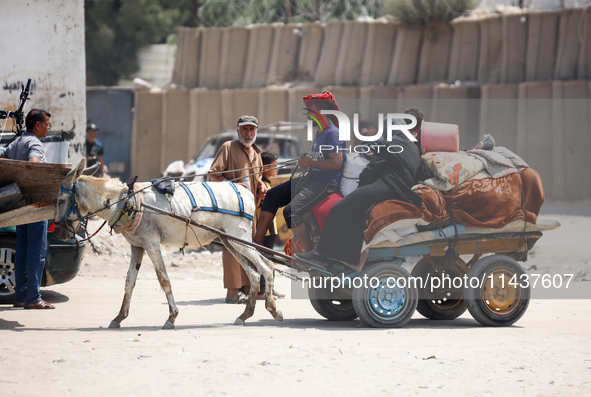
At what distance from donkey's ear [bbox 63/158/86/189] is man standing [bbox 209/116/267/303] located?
2313 mm

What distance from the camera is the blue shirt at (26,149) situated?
348 inches

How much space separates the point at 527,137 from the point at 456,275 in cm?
1092

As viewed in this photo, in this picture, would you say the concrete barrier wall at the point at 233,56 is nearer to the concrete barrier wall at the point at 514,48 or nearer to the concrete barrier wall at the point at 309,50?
the concrete barrier wall at the point at 309,50

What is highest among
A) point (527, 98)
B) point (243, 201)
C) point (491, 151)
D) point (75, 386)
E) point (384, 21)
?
point (384, 21)

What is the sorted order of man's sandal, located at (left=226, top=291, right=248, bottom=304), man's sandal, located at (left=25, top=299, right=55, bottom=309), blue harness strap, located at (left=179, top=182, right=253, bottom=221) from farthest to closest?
man's sandal, located at (left=226, top=291, right=248, bottom=304) < man's sandal, located at (left=25, top=299, right=55, bottom=309) < blue harness strap, located at (left=179, top=182, right=253, bottom=221)

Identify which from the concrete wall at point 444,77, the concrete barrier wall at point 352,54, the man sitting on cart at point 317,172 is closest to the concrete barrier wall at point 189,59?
the concrete wall at point 444,77

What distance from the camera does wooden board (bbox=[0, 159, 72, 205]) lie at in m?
8.02

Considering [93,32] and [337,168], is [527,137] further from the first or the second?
[93,32]

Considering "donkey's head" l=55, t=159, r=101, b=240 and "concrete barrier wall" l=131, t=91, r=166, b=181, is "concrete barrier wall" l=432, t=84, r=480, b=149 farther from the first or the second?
"donkey's head" l=55, t=159, r=101, b=240

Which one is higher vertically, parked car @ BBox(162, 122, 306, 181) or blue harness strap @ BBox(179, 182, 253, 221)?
parked car @ BBox(162, 122, 306, 181)

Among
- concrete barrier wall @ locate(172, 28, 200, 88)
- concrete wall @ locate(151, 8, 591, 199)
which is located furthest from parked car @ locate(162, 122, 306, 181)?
concrete barrier wall @ locate(172, 28, 200, 88)

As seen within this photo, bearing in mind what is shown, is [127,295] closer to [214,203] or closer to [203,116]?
[214,203]

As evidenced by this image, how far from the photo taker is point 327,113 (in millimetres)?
8875

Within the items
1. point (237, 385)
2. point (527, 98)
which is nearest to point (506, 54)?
point (527, 98)
